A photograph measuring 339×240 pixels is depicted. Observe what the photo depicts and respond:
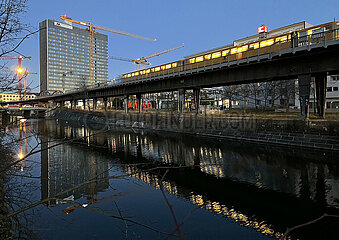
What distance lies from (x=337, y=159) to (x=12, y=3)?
2463cm

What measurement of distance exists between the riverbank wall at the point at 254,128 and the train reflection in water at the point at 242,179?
2.60m

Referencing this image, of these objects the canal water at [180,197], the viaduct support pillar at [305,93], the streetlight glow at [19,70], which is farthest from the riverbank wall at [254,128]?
the streetlight glow at [19,70]

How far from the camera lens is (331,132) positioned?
899 inches

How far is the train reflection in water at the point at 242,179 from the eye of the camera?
10164 millimetres

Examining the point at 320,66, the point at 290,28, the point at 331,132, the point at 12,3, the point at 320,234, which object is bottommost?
the point at 320,234

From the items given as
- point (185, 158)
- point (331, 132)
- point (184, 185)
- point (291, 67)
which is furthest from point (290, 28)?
point (184, 185)

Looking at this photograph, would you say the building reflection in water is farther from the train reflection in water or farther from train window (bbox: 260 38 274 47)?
train window (bbox: 260 38 274 47)

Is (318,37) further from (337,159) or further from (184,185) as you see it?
(184,185)

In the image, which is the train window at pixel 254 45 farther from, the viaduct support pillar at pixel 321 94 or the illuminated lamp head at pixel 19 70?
the illuminated lamp head at pixel 19 70

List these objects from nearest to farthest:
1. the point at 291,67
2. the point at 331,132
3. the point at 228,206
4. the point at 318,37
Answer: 1. the point at 228,206
2. the point at 331,132
3. the point at 318,37
4. the point at 291,67

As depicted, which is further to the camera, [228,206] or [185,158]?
[185,158]

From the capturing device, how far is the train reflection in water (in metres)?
10.2

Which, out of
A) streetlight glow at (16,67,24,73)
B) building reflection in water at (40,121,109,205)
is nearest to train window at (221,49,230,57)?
building reflection in water at (40,121,109,205)

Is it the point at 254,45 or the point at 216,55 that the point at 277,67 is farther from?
the point at 216,55
